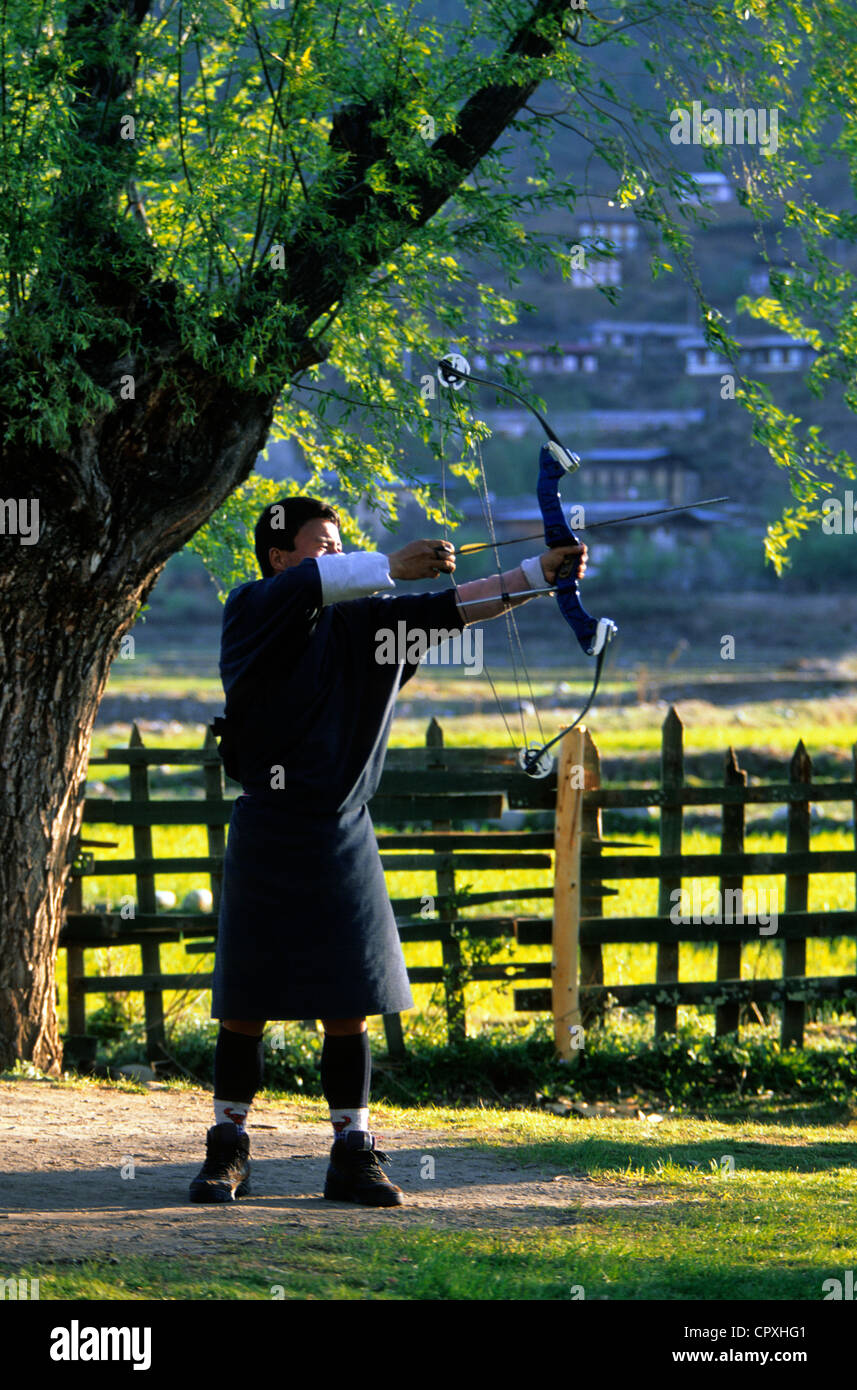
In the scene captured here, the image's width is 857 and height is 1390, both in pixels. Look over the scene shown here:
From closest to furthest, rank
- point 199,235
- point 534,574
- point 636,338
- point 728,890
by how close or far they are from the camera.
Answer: point 534,574 < point 199,235 < point 728,890 < point 636,338

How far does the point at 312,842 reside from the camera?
12.8 ft

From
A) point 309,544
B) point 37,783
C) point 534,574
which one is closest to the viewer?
point 534,574

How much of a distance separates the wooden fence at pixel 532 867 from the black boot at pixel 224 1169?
3.00 m

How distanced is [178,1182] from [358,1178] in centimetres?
66

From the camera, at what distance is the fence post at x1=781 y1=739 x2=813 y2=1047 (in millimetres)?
7406

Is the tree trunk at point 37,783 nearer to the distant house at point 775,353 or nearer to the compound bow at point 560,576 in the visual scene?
the compound bow at point 560,576

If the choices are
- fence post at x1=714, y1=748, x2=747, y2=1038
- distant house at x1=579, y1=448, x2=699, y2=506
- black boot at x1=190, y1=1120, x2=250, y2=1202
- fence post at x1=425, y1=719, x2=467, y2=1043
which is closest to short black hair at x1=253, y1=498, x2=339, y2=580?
black boot at x1=190, y1=1120, x2=250, y2=1202

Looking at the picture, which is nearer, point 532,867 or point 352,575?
point 352,575

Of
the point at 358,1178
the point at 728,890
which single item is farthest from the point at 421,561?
the point at 728,890

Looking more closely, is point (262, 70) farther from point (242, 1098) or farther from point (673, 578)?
point (673, 578)

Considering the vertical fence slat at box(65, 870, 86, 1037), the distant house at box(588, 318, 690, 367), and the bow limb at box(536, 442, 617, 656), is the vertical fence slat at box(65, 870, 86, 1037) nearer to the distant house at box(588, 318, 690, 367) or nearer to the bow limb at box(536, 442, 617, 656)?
the bow limb at box(536, 442, 617, 656)

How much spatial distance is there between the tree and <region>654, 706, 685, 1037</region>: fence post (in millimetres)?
1734

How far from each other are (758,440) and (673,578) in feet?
155

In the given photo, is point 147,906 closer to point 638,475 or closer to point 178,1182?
point 178,1182
